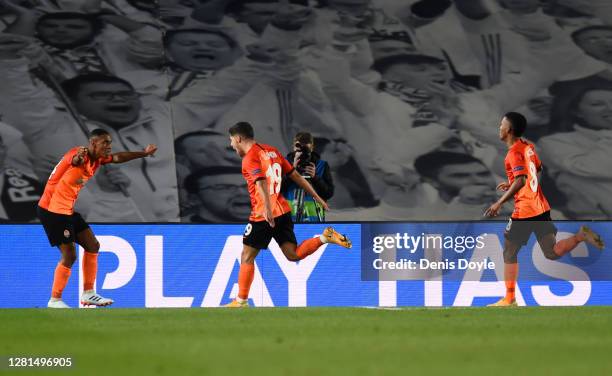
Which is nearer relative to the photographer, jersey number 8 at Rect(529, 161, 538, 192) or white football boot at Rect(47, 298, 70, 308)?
white football boot at Rect(47, 298, 70, 308)

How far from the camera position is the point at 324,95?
15.8 m

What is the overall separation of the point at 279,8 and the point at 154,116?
2.35 meters

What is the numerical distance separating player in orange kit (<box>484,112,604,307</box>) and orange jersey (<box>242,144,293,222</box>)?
1902 mm

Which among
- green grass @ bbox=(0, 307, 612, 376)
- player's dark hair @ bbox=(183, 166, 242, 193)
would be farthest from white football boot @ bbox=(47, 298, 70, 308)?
player's dark hair @ bbox=(183, 166, 242, 193)

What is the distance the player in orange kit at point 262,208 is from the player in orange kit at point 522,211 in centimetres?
170

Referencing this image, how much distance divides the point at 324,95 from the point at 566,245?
5.64 m

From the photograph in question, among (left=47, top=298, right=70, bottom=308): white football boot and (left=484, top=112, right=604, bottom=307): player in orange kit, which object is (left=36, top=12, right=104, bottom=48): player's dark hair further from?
(left=484, top=112, right=604, bottom=307): player in orange kit

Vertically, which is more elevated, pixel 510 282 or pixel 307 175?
pixel 307 175

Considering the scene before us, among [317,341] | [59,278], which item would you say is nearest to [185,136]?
[59,278]

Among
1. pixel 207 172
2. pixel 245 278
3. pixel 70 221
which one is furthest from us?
pixel 207 172

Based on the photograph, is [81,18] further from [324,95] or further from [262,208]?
[262,208]

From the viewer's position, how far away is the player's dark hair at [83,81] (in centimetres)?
1565

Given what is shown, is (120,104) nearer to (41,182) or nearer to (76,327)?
(41,182)

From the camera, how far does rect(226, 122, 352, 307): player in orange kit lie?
978 centimetres
